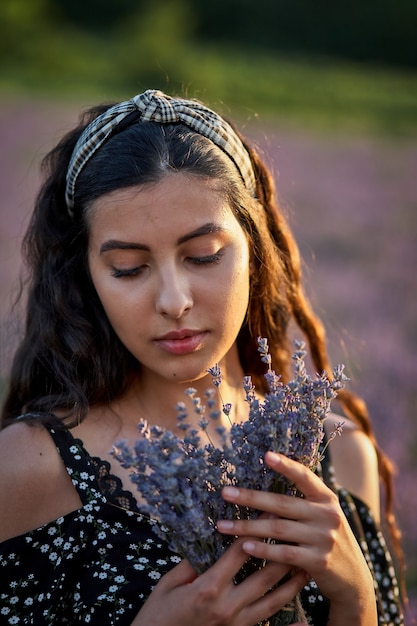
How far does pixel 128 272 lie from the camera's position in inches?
95.0

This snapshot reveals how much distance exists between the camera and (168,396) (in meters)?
2.79

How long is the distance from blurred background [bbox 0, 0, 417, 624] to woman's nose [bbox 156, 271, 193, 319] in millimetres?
1056

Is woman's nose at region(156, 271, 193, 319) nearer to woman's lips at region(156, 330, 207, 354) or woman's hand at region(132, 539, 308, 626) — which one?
woman's lips at region(156, 330, 207, 354)

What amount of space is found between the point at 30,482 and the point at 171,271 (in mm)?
715

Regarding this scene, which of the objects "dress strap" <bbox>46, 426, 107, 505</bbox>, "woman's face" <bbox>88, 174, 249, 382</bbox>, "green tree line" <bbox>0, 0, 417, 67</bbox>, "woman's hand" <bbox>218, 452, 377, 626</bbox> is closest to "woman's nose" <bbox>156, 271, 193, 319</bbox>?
"woman's face" <bbox>88, 174, 249, 382</bbox>

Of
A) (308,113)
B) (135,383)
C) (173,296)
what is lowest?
(135,383)

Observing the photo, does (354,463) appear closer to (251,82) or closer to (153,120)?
(153,120)

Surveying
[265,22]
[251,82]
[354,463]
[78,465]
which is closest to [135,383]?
[78,465]

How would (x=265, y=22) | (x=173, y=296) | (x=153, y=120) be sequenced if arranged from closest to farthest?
(x=173, y=296), (x=153, y=120), (x=265, y=22)

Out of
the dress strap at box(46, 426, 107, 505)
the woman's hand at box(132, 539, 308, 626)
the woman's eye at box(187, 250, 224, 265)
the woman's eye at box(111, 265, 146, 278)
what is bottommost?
the woman's hand at box(132, 539, 308, 626)

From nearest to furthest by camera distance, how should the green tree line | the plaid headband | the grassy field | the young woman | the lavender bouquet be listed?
the lavender bouquet → the young woman → the plaid headband → the grassy field → the green tree line

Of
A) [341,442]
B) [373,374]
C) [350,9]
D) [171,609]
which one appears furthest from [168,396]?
[350,9]

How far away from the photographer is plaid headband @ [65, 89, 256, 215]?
2.63 metres

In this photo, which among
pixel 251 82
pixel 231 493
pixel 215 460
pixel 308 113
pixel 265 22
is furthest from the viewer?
pixel 265 22
